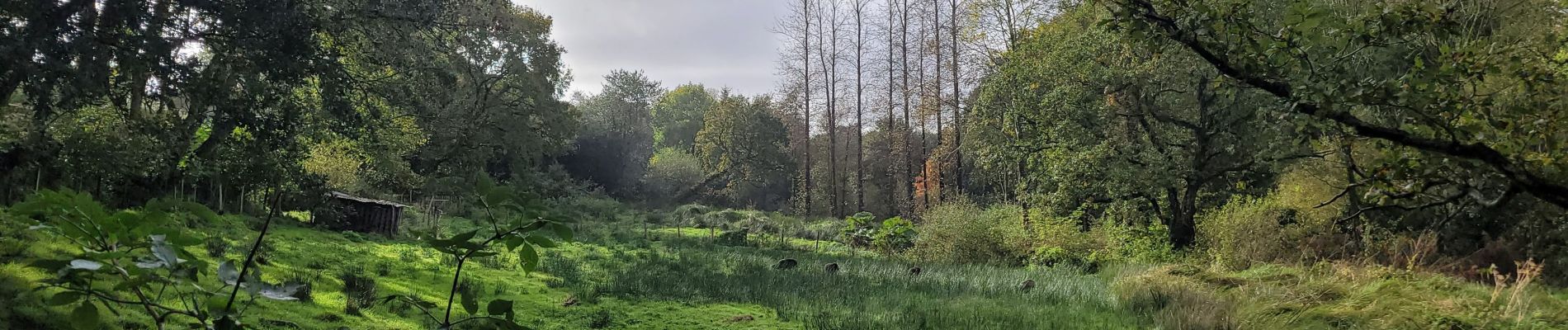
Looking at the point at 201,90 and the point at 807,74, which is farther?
the point at 807,74

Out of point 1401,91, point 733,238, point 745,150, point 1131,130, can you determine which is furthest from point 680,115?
point 1401,91

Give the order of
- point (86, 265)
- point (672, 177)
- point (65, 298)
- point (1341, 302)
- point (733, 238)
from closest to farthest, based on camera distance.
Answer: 1. point (86, 265)
2. point (65, 298)
3. point (1341, 302)
4. point (733, 238)
5. point (672, 177)

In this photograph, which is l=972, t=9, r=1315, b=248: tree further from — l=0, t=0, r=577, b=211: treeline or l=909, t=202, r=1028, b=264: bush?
l=0, t=0, r=577, b=211: treeline

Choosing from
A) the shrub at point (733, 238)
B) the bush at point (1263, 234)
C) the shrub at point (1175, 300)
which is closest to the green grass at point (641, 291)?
the shrub at point (1175, 300)

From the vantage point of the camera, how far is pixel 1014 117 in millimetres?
15047

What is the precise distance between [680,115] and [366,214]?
40580 millimetres

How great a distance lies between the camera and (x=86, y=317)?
3.48 feet

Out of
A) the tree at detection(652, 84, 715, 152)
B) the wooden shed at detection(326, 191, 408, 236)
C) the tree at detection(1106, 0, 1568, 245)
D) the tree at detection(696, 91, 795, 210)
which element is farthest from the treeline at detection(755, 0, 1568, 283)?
the tree at detection(652, 84, 715, 152)

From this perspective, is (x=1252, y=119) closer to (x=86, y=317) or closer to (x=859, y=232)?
(x=859, y=232)

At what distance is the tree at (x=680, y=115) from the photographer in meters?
51.2

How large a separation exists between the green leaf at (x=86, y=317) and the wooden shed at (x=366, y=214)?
13.0m

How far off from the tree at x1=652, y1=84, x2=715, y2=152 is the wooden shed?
3541 centimetres

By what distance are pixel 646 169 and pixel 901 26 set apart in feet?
61.1

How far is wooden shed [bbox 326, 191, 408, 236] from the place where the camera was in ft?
41.5
